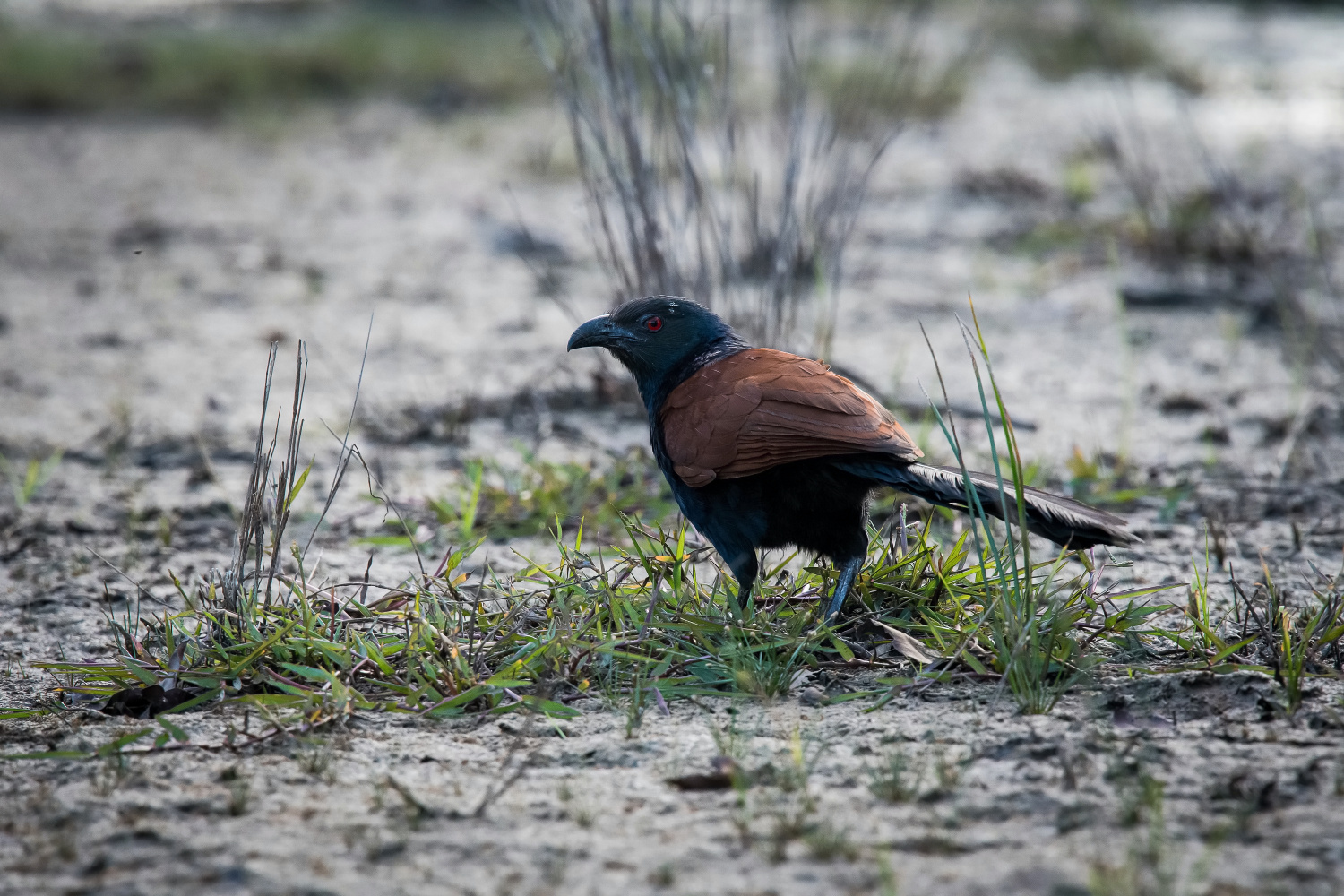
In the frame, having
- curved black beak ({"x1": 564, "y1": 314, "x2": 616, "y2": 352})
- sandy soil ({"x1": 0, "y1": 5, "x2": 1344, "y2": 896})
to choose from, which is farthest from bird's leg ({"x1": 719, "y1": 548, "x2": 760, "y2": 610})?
curved black beak ({"x1": 564, "y1": 314, "x2": 616, "y2": 352})

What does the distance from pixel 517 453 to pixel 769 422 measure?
194 centimetres

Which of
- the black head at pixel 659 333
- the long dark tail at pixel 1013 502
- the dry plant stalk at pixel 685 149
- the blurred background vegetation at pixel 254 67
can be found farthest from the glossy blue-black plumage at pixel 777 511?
the blurred background vegetation at pixel 254 67

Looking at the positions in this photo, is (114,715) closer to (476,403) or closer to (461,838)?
(461,838)

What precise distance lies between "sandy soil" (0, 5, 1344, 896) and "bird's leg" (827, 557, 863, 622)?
406 mm

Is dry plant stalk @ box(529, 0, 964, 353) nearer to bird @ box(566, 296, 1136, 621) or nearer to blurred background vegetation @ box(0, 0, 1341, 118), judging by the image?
bird @ box(566, 296, 1136, 621)

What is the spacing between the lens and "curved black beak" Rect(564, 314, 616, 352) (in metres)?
3.56

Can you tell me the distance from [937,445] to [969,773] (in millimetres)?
2358

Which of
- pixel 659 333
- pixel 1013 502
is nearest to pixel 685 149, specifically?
pixel 659 333

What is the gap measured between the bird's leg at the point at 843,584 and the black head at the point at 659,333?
2.52 ft

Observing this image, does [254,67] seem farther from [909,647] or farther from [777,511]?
[909,647]

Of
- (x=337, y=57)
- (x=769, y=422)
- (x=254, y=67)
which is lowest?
(x=769, y=422)

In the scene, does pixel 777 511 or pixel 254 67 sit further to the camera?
pixel 254 67

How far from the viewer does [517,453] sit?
4.79 meters

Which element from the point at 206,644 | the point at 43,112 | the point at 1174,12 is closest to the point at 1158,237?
the point at 206,644
